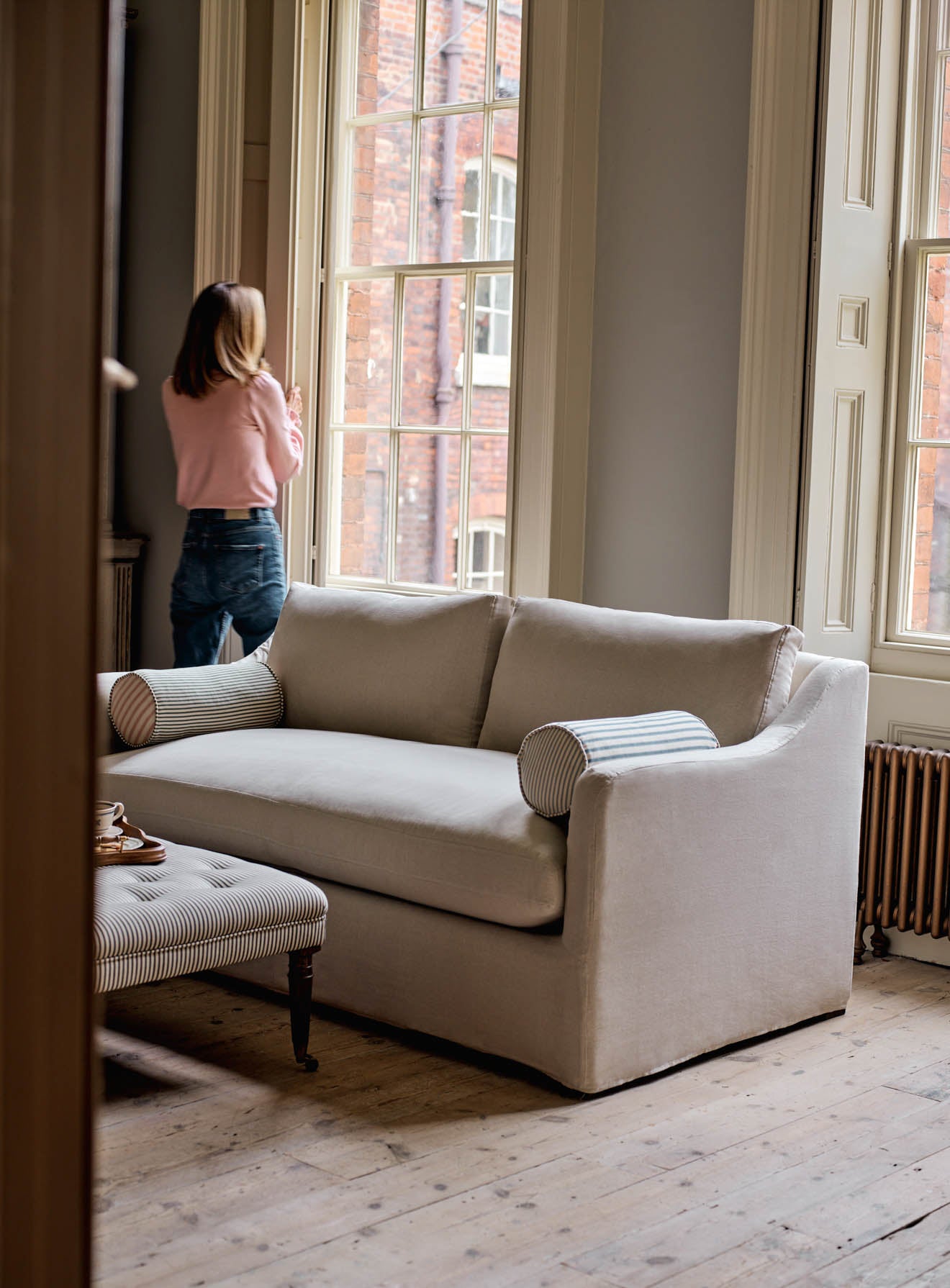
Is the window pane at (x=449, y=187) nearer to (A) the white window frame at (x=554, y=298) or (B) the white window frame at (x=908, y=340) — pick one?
(A) the white window frame at (x=554, y=298)

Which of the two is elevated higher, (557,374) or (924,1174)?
(557,374)

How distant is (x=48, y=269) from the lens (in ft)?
3.05

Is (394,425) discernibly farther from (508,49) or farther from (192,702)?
(192,702)

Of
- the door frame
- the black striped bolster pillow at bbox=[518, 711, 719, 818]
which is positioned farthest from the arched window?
the door frame

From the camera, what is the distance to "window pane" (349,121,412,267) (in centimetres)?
521

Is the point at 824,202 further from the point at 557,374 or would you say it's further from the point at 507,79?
the point at 507,79

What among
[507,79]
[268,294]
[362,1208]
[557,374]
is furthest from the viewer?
[268,294]

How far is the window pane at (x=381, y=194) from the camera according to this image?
5.21 m

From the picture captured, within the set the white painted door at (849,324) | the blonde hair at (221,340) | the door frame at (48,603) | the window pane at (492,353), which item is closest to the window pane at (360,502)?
the window pane at (492,353)

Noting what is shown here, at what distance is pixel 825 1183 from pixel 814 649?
1919 mm

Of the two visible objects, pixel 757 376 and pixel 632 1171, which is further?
pixel 757 376

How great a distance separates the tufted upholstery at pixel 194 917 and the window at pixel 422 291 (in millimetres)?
2114

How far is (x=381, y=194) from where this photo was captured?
208 inches

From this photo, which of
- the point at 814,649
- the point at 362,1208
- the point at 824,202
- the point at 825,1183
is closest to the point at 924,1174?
the point at 825,1183
